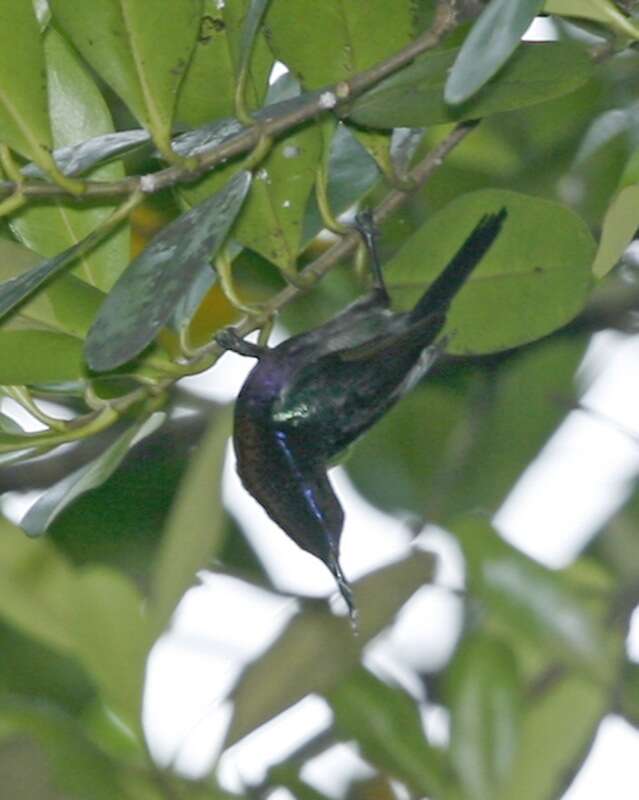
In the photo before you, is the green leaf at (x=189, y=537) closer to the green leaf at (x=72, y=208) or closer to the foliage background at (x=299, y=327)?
the foliage background at (x=299, y=327)

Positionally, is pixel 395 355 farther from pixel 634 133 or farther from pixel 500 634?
pixel 500 634

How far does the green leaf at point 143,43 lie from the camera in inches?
49.2

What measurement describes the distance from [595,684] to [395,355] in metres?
0.54

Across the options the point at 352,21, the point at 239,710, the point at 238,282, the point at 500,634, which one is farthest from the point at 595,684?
the point at 352,21

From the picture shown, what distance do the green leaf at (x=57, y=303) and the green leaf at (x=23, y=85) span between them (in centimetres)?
9

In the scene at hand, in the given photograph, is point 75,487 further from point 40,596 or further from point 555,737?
point 555,737

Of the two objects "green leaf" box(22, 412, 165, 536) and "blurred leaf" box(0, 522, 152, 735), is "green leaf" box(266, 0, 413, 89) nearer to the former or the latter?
"green leaf" box(22, 412, 165, 536)

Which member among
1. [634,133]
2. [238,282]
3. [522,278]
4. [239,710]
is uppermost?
[634,133]

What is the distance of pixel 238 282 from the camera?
1971 mm

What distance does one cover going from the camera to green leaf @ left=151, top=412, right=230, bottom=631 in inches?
62.9

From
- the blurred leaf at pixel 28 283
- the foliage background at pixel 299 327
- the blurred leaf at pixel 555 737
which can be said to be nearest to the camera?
the blurred leaf at pixel 28 283

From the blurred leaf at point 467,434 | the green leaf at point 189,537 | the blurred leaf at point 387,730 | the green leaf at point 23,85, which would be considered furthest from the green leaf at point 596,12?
the blurred leaf at point 467,434

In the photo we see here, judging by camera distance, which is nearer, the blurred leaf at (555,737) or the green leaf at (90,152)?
the green leaf at (90,152)

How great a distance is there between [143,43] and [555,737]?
2.65ft
